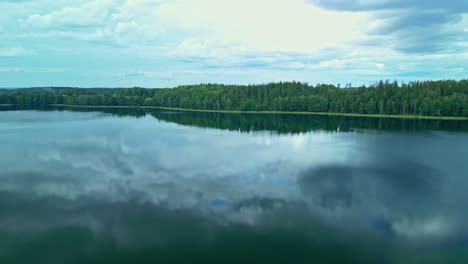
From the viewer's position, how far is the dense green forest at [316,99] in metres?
69.1

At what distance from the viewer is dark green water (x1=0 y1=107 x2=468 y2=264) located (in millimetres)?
12547

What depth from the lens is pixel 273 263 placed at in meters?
11.7

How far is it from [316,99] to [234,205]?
72.2 meters

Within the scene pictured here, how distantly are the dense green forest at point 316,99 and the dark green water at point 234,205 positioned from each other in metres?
41.3

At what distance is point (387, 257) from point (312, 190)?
7644 millimetres

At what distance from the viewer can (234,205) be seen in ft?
55.9

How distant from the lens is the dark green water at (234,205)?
12.5m

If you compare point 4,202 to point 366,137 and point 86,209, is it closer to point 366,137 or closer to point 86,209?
point 86,209

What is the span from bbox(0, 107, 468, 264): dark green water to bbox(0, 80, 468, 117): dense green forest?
41312 mm

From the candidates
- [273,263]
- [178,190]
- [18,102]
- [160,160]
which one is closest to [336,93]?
[160,160]

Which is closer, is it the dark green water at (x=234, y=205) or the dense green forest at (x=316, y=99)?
the dark green water at (x=234, y=205)

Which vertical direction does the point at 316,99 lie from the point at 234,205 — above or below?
above

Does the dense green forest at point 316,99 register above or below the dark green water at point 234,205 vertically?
above

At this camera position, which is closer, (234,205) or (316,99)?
(234,205)
